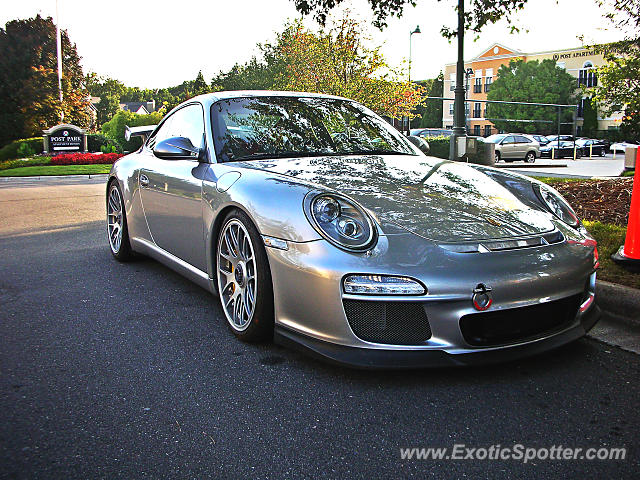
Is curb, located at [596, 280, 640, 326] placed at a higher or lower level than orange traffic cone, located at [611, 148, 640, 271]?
lower

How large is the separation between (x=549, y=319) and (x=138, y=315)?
8.14 feet

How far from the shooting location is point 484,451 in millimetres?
2186

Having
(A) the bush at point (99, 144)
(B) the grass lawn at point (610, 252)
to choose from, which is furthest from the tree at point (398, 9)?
(A) the bush at point (99, 144)

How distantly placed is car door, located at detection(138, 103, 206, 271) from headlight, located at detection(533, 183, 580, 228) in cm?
206

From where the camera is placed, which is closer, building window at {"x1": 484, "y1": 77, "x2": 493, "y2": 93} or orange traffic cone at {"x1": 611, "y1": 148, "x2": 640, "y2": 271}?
orange traffic cone at {"x1": 611, "y1": 148, "x2": 640, "y2": 271}

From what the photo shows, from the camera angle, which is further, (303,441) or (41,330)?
(41,330)

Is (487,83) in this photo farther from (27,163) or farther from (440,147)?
(27,163)

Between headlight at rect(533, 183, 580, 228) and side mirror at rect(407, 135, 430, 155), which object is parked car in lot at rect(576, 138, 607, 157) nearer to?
side mirror at rect(407, 135, 430, 155)

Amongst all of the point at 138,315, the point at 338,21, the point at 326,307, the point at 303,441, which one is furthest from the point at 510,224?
the point at 338,21

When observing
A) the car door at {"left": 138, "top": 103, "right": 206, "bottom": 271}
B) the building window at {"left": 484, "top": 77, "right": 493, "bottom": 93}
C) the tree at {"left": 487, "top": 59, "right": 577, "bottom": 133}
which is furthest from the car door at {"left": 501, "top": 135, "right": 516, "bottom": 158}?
the building window at {"left": 484, "top": 77, "right": 493, "bottom": 93}

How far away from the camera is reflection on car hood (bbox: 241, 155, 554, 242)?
2891 mm

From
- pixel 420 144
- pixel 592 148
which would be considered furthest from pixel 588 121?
pixel 420 144

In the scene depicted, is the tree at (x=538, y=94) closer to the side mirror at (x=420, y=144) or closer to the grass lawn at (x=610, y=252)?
the grass lawn at (x=610, y=252)

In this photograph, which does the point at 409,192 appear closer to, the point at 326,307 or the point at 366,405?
the point at 326,307
